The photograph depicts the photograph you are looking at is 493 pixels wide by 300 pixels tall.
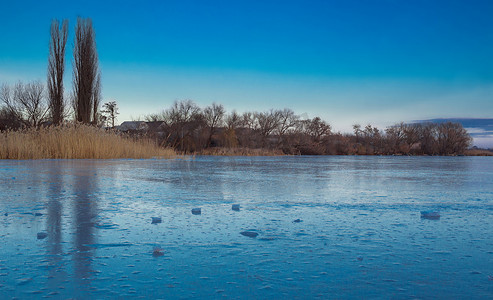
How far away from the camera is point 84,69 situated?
62.4 feet

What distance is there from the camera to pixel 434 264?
53.9 inches

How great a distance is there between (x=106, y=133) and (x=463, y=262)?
41.4 ft

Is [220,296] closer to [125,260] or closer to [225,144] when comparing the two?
[125,260]

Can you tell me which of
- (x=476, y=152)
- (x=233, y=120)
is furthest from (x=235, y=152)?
(x=476, y=152)

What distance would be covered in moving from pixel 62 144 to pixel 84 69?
9.30 metres

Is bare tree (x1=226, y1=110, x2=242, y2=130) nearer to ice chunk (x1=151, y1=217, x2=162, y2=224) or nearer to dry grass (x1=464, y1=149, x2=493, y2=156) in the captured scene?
dry grass (x1=464, y1=149, x2=493, y2=156)

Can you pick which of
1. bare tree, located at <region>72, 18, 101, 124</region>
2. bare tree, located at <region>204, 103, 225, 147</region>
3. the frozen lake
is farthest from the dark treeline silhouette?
the frozen lake

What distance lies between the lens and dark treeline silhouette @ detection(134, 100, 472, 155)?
2883cm

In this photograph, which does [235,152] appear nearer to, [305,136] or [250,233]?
[305,136]

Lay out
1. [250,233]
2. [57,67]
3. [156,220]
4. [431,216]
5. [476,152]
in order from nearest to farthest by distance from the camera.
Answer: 1. [250,233]
2. [156,220]
3. [431,216]
4. [57,67]
5. [476,152]

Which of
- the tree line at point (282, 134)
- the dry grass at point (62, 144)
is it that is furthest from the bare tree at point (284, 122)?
the dry grass at point (62, 144)

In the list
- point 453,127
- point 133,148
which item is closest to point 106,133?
point 133,148

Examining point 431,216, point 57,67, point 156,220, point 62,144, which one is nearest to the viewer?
point 156,220

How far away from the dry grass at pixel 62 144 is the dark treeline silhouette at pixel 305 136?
1520 cm
